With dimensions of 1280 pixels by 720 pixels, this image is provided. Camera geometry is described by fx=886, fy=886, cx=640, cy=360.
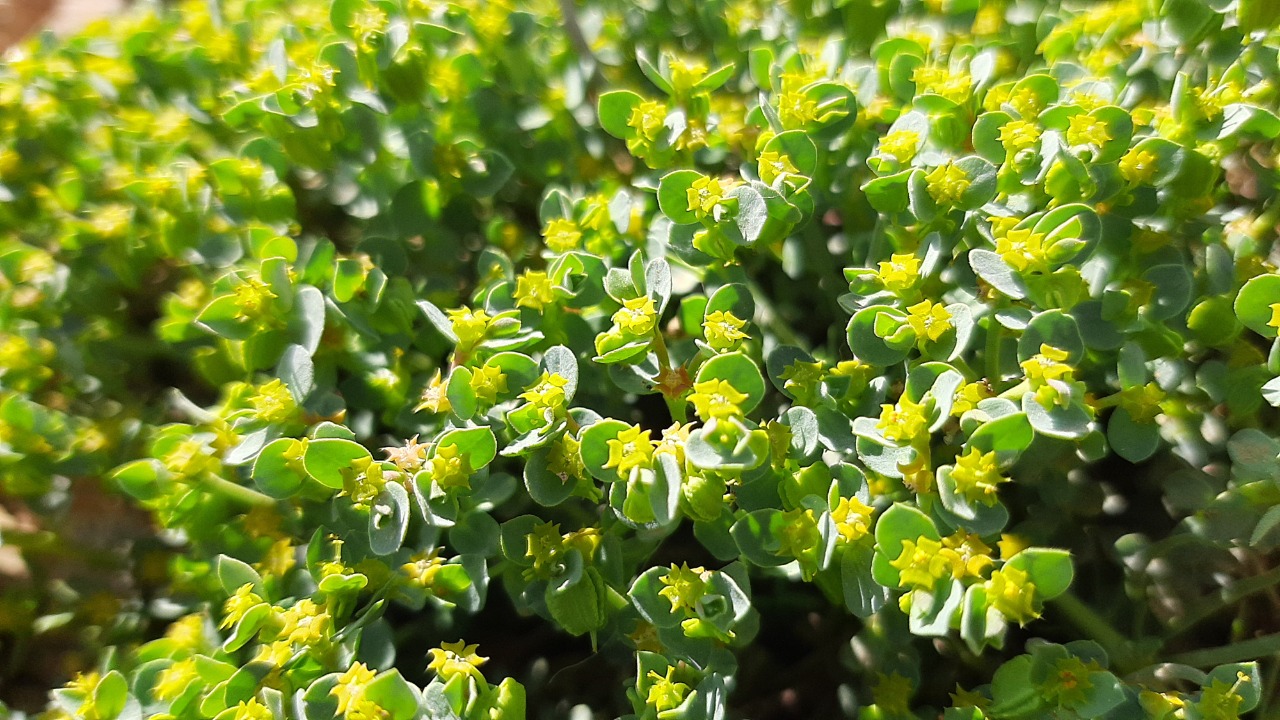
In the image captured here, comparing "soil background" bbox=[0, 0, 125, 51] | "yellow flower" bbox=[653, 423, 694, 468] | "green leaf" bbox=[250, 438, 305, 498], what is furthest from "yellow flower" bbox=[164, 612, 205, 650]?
"soil background" bbox=[0, 0, 125, 51]

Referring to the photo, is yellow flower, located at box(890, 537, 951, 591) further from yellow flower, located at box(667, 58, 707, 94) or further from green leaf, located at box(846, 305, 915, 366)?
yellow flower, located at box(667, 58, 707, 94)

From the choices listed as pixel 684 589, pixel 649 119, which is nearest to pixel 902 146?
pixel 649 119

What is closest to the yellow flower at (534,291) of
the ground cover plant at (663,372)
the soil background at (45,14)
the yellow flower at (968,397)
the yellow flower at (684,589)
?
the ground cover plant at (663,372)

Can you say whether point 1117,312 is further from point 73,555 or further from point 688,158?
point 73,555

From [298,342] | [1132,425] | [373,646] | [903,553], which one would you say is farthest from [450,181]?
[1132,425]

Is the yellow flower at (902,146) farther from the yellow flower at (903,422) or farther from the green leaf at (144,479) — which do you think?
the green leaf at (144,479)

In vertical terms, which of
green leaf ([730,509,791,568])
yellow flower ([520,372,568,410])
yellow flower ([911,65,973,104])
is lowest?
green leaf ([730,509,791,568])

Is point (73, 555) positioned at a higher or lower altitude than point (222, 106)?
lower
